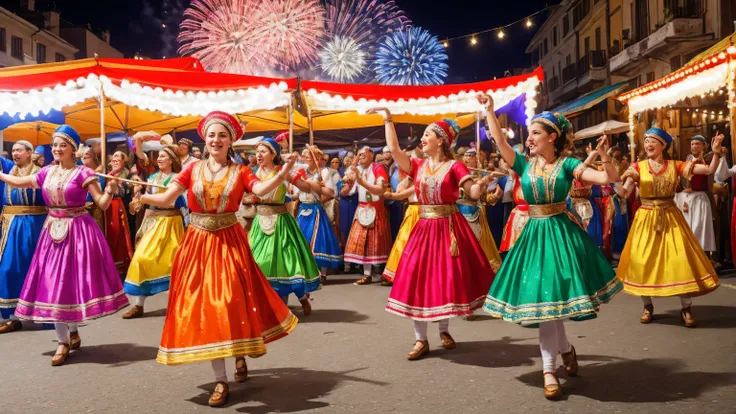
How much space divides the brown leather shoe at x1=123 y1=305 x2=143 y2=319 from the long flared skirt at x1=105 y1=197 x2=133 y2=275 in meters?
3.16

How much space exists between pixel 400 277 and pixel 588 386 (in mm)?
1836

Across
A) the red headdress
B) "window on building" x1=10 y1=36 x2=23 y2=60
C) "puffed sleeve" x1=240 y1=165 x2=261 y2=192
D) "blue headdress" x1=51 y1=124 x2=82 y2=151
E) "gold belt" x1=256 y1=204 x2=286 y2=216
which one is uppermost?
"window on building" x1=10 y1=36 x2=23 y2=60

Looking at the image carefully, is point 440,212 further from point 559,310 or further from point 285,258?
point 285,258

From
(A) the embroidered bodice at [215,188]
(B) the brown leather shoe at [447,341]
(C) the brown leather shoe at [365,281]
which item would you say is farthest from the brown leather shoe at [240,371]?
(C) the brown leather shoe at [365,281]

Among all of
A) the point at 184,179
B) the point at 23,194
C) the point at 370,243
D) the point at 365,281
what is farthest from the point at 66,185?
the point at 370,243

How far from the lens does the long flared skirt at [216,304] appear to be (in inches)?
189

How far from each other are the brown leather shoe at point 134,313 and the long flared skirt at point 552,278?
190 inches

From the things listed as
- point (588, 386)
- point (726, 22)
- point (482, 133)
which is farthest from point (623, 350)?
point (726, 22)

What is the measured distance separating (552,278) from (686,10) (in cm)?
2003

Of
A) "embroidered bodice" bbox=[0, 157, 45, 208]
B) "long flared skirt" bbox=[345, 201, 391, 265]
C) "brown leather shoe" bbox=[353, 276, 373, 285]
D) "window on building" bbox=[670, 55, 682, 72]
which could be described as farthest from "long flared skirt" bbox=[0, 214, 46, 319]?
"window on building" bbox=[670, 55, 682, 72]

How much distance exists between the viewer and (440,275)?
6.01 metres

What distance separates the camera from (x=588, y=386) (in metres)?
5.04

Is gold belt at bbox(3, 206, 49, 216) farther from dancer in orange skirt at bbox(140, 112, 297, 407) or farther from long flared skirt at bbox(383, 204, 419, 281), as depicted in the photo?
long flared skirt at bbox(383, 204, 419, 281)

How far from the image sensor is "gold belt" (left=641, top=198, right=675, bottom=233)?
7.40 metres
